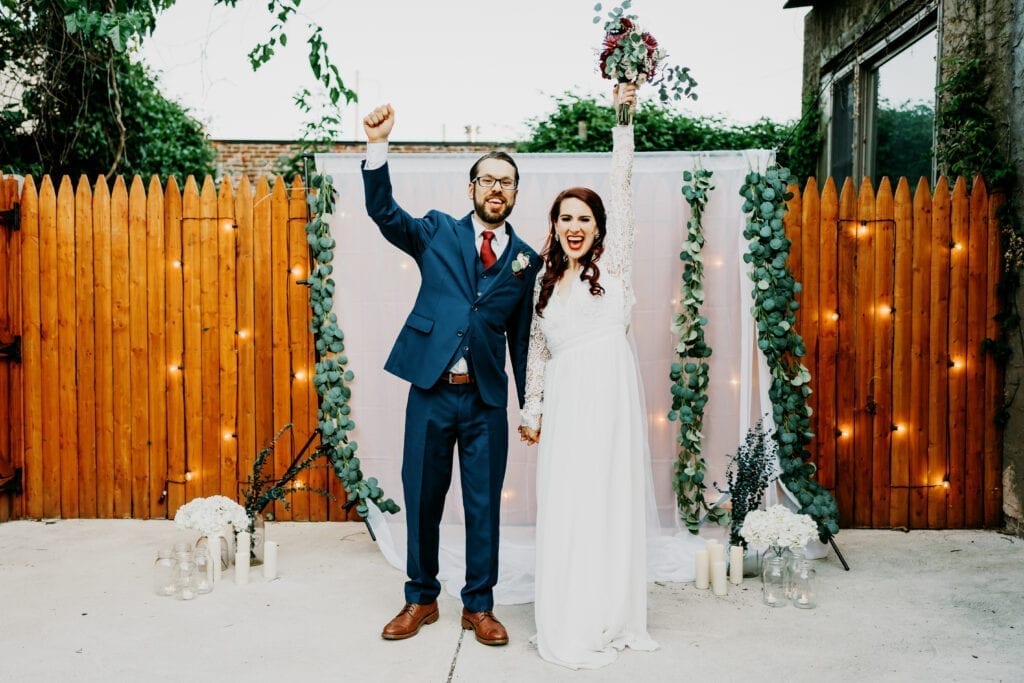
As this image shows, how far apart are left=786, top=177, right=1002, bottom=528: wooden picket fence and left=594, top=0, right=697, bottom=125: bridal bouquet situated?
1813 millimetres

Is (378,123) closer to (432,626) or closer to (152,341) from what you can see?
(432,626)

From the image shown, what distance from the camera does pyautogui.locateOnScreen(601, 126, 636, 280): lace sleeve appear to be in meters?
3.01

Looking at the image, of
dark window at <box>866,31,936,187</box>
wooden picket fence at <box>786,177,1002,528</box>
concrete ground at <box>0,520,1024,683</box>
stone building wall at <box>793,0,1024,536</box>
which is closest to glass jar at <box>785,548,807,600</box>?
concrete ground at <box>0,520,1024,683</box>

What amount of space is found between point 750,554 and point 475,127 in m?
10.3

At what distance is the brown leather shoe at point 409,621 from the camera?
10.0ft

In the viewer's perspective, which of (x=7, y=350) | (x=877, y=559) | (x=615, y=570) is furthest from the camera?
(x=7, y=350)

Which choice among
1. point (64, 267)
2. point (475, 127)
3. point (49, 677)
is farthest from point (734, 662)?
point (475, 127)

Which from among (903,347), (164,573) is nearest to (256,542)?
(164,573)

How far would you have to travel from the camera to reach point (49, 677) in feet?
8.91

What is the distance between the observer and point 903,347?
4.51 meters

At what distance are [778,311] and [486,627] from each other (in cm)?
211

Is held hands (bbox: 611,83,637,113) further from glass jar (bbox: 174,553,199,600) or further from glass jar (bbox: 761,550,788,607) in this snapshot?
glass jar (bbox: 174,553,199,600)

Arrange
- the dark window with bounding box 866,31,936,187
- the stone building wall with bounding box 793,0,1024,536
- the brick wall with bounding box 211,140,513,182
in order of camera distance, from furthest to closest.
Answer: the brick wall with bounding box 211,140,513,182 → the dark window with bounding box 866,31,936,187 → the stone building wall with bounding box 793,0,1024,536

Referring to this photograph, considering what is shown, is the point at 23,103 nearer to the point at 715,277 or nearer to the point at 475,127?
the point at 715,277
